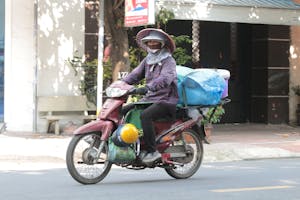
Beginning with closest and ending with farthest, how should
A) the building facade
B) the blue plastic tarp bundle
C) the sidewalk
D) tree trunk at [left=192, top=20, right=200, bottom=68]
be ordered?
the blue plastic tarp bundle, the sidewalk, the building facade, tree trunk at [left=192, top=20, right=200, bottom=68]

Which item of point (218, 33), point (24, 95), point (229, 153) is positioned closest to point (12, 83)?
point (24, 95)

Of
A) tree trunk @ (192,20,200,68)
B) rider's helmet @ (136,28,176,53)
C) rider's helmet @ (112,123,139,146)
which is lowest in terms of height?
rider's helmet @ (112,123,139,146)

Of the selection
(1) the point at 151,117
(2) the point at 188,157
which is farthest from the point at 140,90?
(2) the point at 188,157

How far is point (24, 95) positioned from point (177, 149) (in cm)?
755

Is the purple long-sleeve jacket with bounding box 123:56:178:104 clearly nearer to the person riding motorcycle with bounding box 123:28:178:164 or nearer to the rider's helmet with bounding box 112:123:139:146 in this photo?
the person riding motorcycle with bounding box 123:28:178:164

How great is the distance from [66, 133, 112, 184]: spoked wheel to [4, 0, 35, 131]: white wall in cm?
740

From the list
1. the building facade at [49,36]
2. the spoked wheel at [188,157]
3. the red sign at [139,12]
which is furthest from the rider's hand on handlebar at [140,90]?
the building facade at [49,36]

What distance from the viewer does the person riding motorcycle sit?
862 centimetres

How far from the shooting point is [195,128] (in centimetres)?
946

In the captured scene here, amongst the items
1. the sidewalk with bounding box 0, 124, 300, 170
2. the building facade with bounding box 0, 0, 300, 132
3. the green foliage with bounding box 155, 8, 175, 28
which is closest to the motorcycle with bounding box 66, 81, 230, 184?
the sidewalk with bounding box 0, 124, 300, 170

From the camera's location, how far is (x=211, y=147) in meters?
14.0

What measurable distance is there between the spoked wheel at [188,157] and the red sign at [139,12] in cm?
412

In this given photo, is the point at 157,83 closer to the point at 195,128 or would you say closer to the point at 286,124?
the point at 195,128

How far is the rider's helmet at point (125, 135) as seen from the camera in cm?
841
